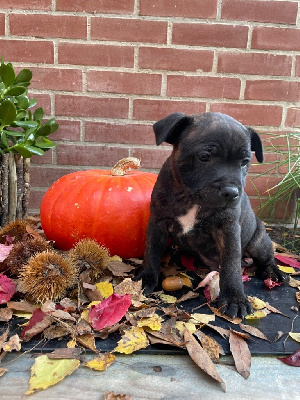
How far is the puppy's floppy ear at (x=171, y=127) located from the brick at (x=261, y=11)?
1.40 metres

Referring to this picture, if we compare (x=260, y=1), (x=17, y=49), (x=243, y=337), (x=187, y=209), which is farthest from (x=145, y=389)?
(x=260, y=1)

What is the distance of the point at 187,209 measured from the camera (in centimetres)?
188

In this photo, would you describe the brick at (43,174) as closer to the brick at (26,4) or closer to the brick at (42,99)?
the brick at (42,99)

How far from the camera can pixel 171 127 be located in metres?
1.69

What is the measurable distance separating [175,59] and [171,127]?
128 cm

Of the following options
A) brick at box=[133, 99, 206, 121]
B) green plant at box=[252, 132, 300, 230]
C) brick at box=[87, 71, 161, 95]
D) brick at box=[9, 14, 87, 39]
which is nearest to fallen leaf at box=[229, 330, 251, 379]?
green plant at box=[252, 132, 300, 230]

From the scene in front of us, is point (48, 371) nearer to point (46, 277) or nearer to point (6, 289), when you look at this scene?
point (46, 277)

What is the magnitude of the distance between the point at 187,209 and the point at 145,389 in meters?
0.92

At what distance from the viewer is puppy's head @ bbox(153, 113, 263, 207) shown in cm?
160

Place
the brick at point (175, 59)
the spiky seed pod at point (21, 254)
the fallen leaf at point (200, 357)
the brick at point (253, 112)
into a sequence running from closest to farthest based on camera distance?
the fallen leaf at point (200, 357) < the spiky seed pod at point (21, 254) < the brick at point (175, 59) < the brick at point (253, 112)

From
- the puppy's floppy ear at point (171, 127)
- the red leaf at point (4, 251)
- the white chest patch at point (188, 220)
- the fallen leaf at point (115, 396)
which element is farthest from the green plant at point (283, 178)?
the fallen leaf at point (115, 396)

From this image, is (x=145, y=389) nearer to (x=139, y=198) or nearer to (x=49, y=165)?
(x=139, y=198)

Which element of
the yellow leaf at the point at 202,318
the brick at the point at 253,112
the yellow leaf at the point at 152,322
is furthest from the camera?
the brick at the point at 253,112

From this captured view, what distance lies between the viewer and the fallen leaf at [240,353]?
1.27 m
